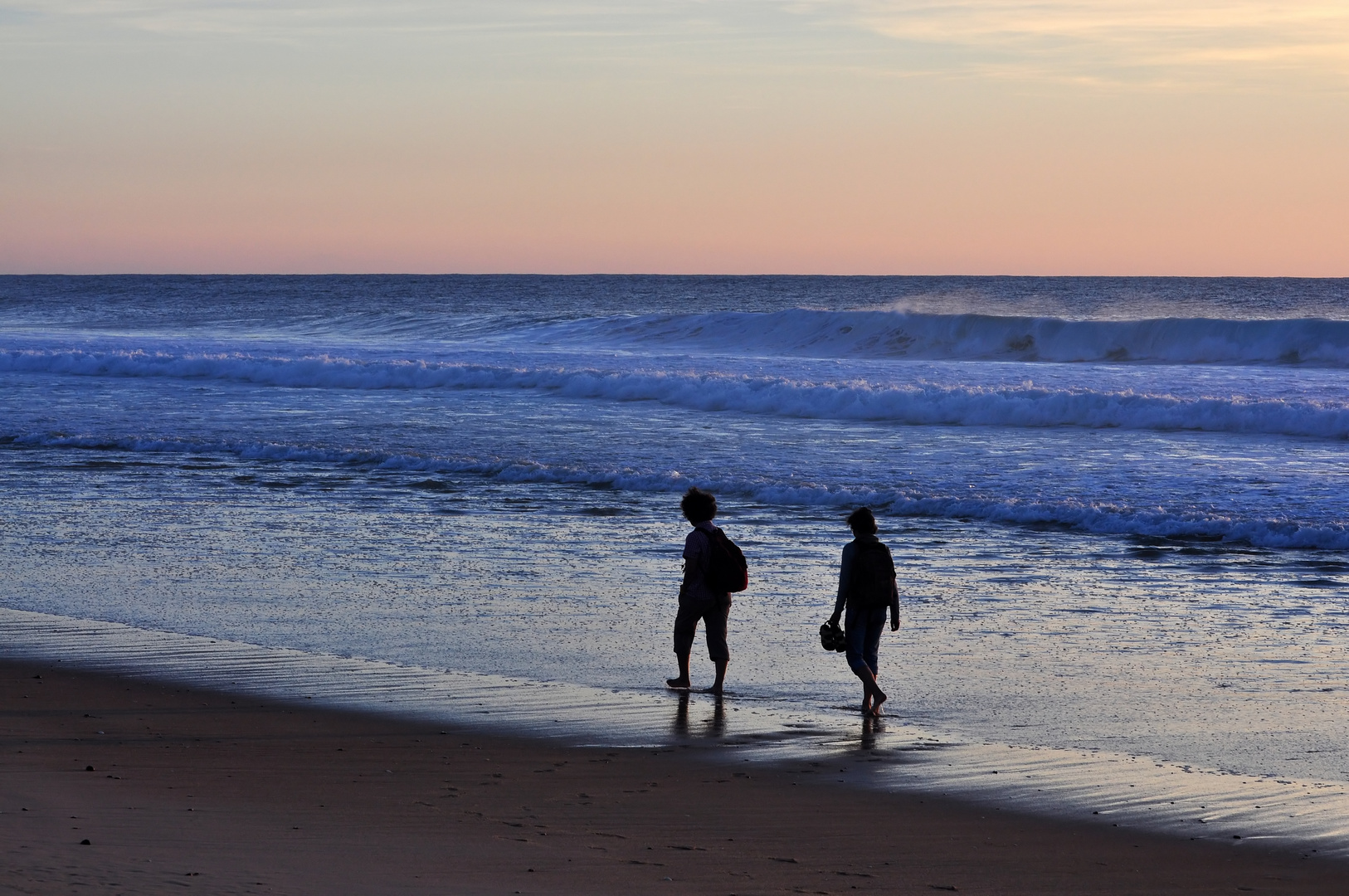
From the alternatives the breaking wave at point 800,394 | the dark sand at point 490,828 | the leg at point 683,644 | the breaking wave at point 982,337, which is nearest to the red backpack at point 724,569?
the leg at point 683,644

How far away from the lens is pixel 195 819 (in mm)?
5262

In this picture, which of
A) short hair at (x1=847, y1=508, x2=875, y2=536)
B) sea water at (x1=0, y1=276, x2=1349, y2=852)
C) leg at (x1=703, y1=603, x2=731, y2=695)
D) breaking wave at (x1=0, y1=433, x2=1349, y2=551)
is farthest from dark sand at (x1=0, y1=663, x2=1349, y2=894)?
breaking wave at (x1=0, y1=433, x2=1349, y2=551)

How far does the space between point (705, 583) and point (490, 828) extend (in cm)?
285

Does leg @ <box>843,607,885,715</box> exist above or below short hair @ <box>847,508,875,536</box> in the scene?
below

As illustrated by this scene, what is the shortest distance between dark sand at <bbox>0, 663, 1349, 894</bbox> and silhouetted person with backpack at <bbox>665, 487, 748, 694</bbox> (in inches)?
54.8

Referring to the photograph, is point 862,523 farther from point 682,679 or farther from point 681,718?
point 681,718

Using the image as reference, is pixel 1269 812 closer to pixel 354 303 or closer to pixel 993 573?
pixel 993 573

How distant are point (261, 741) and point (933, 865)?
3197mm

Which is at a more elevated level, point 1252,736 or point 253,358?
point 253,358

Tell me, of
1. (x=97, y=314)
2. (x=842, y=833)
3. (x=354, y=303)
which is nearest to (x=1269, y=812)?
(x=842, y=833)

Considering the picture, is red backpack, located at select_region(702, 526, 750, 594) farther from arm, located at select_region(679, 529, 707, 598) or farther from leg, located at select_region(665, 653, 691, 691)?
leg, located at select_region(665, 653, 691, 691)

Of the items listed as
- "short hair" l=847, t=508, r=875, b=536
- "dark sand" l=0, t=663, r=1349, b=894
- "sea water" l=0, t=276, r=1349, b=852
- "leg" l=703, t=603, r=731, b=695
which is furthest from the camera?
"sea water" l=0, t=276, r=1349, b=852

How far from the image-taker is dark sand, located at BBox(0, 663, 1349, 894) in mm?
4719

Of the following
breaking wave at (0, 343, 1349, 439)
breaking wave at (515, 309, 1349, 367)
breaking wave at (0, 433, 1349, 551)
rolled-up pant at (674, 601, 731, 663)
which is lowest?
rolled-up pant at (674, 601, 731, 663)
